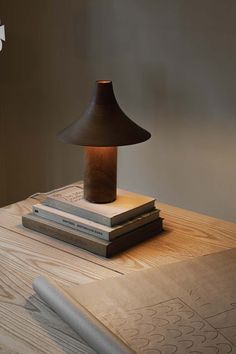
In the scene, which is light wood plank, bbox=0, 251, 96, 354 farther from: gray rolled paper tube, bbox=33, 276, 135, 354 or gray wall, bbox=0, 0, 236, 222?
gray wall, bbox=0, 0, 236, 222

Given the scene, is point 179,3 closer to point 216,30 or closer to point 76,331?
point 216,30

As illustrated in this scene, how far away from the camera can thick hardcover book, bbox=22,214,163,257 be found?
1.21 metres

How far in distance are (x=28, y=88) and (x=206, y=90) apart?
787 mm

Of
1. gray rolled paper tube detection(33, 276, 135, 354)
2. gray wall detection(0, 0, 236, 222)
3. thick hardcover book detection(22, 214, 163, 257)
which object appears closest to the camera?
gray rolled paper tube detection(33, 276, 135, 354)

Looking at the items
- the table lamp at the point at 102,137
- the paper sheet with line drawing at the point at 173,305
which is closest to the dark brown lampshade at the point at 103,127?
the table lamp at the point at 102,137

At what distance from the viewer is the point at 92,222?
4.11 feet

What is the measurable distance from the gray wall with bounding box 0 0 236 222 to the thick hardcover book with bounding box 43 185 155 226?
0.53m

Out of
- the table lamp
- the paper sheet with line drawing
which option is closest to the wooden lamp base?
the table lamp

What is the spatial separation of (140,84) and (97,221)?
779mm

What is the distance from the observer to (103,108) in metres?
1.26

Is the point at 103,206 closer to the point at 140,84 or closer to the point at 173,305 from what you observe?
the point at 173,305

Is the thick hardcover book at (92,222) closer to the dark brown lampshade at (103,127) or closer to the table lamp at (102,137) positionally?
the table lamp at (102,137)

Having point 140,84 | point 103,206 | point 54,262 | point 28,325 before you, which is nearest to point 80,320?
point 28,325

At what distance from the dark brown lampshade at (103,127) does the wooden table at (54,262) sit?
0.24 metres
